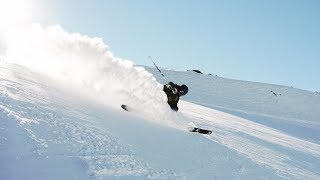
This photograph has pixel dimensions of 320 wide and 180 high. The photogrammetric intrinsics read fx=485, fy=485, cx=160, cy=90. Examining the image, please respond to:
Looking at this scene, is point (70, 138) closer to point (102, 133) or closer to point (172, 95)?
point (102, 133)

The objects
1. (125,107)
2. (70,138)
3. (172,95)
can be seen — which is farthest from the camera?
(172,95)

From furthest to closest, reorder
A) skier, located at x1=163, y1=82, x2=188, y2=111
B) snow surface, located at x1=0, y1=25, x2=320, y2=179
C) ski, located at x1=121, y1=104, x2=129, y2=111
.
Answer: skier, located at x1=163, y1=82, x2=188, y2=111 → ski, located at x1=121, y1=104, x2=129, y2=111 → snow surface, located at x1=0, y1=25, x2=320, y2=179

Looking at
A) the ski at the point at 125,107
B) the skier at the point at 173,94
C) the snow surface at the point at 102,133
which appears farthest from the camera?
the skier at the point at 173,94

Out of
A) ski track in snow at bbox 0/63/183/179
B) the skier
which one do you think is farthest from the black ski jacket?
ski track in snow at bbox 0/63/183/179

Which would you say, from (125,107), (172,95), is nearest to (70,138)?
(125,107)

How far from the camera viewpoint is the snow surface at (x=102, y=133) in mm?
8211

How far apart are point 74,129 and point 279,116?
3340 cm

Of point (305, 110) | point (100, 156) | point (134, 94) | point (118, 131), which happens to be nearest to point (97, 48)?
point (134, 94)

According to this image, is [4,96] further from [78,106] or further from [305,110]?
[305,110]

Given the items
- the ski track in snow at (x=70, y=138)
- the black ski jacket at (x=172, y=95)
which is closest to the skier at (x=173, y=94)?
the black ski jacket at (x=172, y=95)

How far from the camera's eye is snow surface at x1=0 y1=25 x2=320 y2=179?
8.21 metres

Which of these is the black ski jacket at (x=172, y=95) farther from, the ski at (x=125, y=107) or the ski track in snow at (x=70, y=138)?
the ski track in snow at (x=70, y=138)

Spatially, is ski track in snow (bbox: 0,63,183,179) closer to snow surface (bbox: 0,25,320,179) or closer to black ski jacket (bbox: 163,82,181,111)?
snow surface (bbox: 0,25,320,179)

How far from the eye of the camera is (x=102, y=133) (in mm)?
10109
